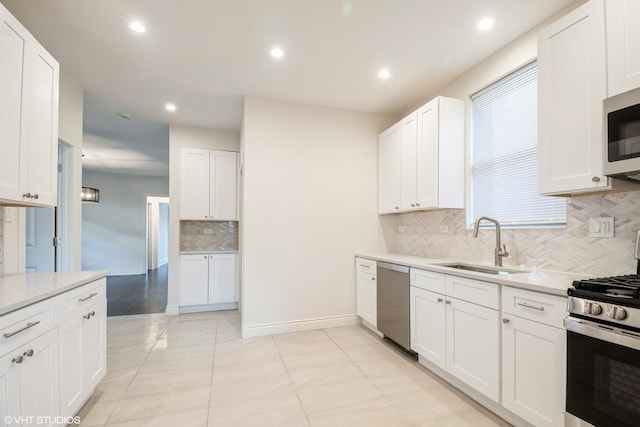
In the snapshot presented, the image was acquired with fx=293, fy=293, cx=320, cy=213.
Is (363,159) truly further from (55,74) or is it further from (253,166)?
(55,74)

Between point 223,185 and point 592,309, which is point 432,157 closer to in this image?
point 592,309

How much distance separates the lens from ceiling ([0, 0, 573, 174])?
6.90ft

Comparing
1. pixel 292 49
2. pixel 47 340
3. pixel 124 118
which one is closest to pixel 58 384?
pixel 47 340

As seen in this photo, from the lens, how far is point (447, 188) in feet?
9.39

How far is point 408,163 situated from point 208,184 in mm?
3018

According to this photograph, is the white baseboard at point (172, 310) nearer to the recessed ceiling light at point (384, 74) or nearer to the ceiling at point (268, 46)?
the ceiling at point (268, 46)

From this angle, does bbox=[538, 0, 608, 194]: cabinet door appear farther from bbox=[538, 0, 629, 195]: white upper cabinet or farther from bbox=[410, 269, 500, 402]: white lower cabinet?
bbox=[410, 269, 500, 402]: white lower cabinet

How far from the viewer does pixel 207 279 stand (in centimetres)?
448

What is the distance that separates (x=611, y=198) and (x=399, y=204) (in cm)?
187

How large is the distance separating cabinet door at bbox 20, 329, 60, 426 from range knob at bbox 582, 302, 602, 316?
254 cm

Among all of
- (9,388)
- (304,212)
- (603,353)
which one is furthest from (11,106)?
(603,353)

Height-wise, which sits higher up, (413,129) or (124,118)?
(124,118)

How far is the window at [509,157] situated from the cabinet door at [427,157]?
374 mm

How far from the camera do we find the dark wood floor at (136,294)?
4.59 meters
